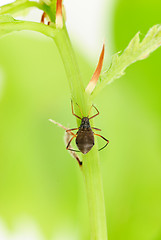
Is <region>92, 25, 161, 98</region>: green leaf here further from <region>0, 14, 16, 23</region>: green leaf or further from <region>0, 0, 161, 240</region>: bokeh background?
<region>0, 0, 161, 240</region>: bokeh background

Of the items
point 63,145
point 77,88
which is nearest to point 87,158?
point 77,88

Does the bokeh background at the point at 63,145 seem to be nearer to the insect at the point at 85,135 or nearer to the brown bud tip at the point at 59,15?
the insect at the point at 85,135

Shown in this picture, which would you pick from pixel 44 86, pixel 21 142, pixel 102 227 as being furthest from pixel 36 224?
pixel 102 227

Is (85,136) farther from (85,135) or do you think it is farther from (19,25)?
(19,25)

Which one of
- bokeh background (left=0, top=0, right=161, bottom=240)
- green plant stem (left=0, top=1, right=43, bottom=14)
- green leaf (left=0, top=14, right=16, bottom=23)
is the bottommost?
bokeh background (left=0, top=0, right=161, bottom=240)

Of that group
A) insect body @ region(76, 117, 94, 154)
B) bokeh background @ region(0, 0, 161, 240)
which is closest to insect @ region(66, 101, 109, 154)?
insect body @ region(76, 117, 94, 154)

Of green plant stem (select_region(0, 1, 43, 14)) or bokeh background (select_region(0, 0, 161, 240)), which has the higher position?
green plant stem (select_region(0, 1, 43, 14))

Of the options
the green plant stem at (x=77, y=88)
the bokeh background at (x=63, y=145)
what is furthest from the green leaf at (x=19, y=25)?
the bokeh background at (x=63, y=145)
